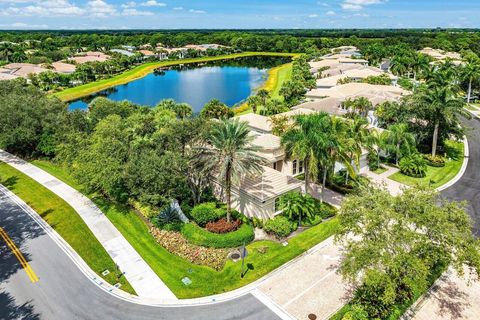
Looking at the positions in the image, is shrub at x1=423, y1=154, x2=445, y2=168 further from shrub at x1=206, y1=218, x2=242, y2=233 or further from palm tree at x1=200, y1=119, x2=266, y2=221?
shrub at x1=206, y1=218, x2=242, y2=233

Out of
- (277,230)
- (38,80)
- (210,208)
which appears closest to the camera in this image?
(277,230)

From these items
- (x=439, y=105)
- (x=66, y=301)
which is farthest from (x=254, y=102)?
(x=66, y=301)

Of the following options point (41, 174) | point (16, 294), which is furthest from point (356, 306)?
point (41, 174)

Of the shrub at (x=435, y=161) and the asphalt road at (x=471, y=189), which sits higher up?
the shrub at (x=435, y=161)

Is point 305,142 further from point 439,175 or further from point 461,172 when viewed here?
point 461,172

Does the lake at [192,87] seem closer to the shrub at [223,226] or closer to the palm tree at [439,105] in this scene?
the palm tree at [439,105]

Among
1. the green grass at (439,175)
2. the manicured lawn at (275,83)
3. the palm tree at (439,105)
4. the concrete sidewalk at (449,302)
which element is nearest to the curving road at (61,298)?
the concrete sidewalk at (449,302)

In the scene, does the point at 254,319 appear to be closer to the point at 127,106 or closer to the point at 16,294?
the point at 16,294
